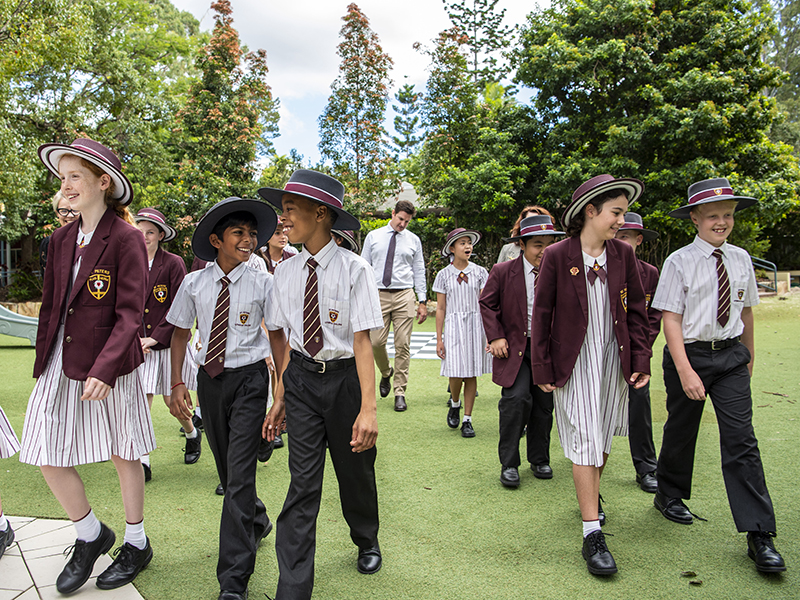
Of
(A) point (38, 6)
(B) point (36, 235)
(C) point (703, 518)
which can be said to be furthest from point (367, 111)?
(C) point (703, 518)

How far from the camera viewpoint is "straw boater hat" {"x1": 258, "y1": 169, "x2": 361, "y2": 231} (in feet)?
8.58

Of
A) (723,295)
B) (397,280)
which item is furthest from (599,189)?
(397,280)

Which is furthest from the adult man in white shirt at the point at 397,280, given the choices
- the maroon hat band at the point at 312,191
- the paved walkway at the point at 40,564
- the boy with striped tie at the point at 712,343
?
the maroon hat band at the point at 312,191

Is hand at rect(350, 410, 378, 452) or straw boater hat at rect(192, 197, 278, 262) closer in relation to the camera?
hand at rect(350, 410, 378, 452)

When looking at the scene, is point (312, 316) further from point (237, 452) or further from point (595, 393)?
point (595, 393)

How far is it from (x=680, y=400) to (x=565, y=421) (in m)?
0.80

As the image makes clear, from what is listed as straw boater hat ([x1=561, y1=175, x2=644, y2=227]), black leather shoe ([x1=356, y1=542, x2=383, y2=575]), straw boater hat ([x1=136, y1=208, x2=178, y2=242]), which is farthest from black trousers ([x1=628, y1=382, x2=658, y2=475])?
straw boater hat ([x1=136, y1=208, x2=178, y2=242])

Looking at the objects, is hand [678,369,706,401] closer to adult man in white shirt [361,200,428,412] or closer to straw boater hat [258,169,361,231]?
straw boater hat [258,169,361,231]

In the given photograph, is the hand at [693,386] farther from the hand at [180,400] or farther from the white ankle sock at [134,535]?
the white ankle sock at [134,535]

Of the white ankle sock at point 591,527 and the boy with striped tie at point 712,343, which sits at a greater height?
the boy with striped tie at point 712,343

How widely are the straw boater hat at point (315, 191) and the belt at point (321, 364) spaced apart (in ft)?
2.13

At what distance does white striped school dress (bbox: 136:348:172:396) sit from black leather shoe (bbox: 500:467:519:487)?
2.65 metres

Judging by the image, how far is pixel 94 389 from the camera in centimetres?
256

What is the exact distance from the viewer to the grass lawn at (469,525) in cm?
274
